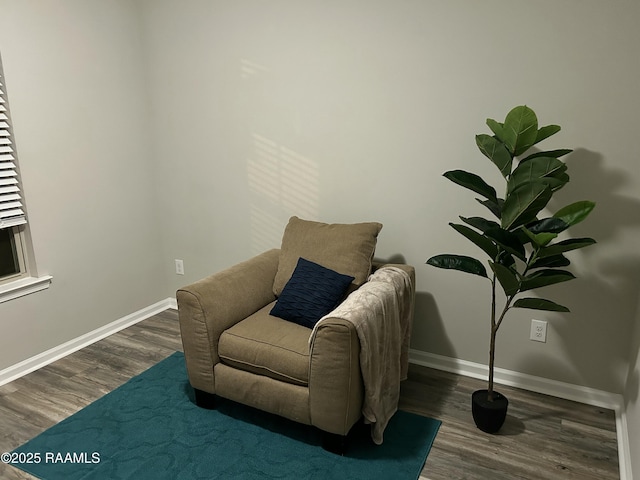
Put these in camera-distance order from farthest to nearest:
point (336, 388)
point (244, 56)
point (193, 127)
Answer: point (193, 127) < point (244, 56) < point (336, 388)

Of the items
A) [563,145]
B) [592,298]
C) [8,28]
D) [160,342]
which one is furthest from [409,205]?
[8,28]

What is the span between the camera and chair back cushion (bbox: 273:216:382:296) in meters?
2.62

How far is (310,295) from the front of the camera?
2486 mm

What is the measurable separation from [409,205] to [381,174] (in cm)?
24

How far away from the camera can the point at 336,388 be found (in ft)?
6.79

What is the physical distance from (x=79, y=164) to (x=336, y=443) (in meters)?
2.33

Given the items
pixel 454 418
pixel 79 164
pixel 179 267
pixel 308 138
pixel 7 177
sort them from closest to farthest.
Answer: pixel 454 418 < pixel 7 177 < pixel 308 138 < pixel 79 164 < pixel 179 267

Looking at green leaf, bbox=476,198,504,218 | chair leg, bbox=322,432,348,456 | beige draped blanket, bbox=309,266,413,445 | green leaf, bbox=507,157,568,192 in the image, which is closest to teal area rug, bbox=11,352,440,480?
chair leg, bbox=322,432,348,456

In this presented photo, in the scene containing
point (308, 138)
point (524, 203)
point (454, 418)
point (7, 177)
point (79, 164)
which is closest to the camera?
point (524, 203)

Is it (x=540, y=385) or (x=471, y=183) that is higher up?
(x=471, y=183)

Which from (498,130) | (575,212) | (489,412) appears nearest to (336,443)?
(489,412)

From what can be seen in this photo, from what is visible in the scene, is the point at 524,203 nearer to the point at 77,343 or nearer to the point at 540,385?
the point at 540,385

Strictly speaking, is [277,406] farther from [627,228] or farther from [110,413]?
[627,228]

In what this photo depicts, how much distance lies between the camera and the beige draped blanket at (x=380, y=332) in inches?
82.3
